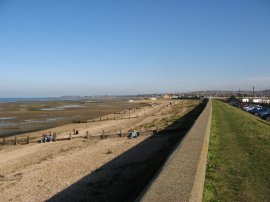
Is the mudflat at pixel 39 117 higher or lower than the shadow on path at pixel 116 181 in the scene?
lower

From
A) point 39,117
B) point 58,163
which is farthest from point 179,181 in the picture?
point 39,117

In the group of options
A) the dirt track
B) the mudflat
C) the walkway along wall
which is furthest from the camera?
the mudflat

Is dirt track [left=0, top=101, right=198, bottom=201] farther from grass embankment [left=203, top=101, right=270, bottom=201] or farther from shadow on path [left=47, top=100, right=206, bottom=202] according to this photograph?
grass embankment [left=203, top=101, right=270, bottom=201]

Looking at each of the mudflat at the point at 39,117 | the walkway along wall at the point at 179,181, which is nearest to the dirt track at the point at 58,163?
the walkway along wall at the point at 179,181

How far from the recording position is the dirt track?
1617cm

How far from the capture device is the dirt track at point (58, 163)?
16.2m

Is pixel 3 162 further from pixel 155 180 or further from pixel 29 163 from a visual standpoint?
pixel 155 180

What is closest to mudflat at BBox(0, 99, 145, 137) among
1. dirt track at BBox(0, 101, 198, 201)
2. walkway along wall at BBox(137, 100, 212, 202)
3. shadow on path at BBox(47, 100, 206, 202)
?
dirt track at BBox(0, 101, 198, 201)

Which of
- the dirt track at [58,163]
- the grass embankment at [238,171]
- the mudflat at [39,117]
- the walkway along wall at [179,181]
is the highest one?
the walkway along wall at [179,181]

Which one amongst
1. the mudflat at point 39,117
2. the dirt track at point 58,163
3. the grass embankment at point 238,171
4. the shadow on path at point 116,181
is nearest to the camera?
the grass embankment at point 238,171

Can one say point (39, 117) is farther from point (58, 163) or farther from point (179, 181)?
point (179, 181)

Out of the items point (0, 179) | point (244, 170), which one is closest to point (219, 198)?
point (244, 170)

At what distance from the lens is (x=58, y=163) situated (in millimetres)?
21891

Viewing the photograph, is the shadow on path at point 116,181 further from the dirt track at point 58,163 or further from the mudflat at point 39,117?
the mudflat at point 39,117
